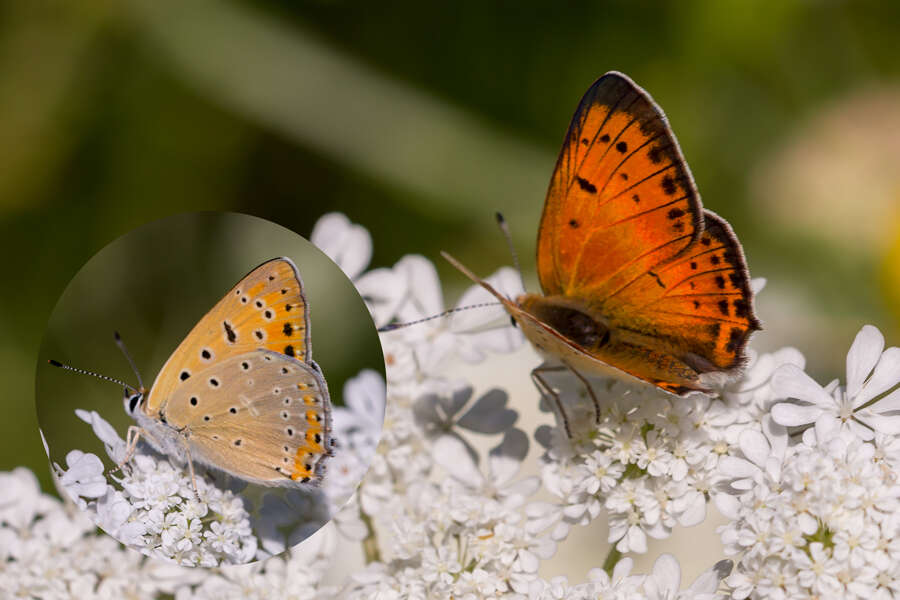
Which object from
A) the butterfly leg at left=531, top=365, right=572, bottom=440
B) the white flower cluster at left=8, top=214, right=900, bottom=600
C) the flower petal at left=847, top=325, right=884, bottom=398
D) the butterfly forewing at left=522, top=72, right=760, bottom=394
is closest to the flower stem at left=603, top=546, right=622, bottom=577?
the white flower cluster at left=8, top=214, right=900, bottom=600

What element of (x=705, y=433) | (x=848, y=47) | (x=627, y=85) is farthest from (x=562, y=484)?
(x=848, y=47)

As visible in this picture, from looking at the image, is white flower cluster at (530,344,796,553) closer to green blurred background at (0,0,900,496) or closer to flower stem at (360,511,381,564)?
flower stem at (360,511,381,564)

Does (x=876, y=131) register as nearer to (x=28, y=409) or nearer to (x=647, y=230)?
(x=647, y=230)

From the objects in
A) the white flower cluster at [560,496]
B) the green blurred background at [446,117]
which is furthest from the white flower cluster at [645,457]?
the green blurred background at [446,117]

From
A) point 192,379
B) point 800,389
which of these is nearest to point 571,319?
point 800,389

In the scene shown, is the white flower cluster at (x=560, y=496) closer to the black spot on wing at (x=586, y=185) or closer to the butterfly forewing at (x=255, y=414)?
the butterfly forewing at (x=255, y=414)

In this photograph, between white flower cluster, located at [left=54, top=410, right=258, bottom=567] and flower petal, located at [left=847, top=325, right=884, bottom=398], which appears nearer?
white flower cluster, located at [left=54, top=410, right=258, bottom=567]
